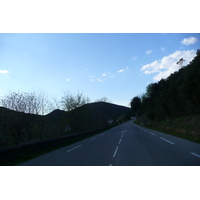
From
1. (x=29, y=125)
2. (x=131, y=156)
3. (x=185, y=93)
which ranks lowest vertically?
(x=131, y=156)

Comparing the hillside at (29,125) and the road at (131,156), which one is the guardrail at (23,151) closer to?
the road at (131,156)

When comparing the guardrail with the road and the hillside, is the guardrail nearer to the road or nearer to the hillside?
the road

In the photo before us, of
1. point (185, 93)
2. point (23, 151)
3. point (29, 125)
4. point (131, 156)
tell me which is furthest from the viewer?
point (185, 93)

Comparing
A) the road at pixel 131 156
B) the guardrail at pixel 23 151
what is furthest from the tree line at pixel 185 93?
the guardrail at pixel 23 151

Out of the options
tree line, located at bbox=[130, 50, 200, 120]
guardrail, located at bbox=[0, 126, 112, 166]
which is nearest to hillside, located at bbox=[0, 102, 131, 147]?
guardrail, located at bbox=[0, 126, 112, 166]

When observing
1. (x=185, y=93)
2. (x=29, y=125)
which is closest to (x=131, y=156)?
(x=29, y=125)

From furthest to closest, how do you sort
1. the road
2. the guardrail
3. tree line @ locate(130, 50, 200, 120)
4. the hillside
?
tree line @ locate(130, 50, 200, 120), the hillside, the guardrail, the road

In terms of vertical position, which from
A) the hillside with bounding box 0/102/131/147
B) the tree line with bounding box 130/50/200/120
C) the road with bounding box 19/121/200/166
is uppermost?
the tree line with bounding box 130/50/200/120

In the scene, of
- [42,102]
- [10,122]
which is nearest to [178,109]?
[42,102]

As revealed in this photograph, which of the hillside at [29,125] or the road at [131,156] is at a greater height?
the hillside at [29,125]

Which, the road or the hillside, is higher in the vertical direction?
the hillside

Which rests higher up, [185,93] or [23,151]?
[185,93]

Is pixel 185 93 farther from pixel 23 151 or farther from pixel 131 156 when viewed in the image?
pixel 23 151

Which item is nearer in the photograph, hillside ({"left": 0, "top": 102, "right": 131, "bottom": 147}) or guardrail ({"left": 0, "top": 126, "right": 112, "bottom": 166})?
guardrail ({"left": 0, "top": 126, "right": 112, "bottom": 166})
